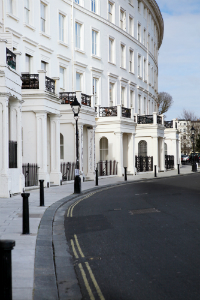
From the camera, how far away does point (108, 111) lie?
107ft

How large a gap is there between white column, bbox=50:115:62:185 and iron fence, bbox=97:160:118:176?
27.3 ft

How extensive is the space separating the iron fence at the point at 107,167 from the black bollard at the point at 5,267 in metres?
26.6

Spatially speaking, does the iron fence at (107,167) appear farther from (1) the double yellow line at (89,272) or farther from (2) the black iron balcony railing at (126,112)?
(1) the double yellow line at (89,272)

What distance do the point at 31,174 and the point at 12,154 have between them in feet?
12.4

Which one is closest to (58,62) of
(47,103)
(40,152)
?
(47,103)

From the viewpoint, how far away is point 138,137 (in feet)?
127

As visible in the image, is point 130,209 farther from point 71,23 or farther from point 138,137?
point 138,137

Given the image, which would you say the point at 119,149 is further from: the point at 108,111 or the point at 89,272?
the point at 89,272

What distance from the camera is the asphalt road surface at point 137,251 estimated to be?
4.83 m

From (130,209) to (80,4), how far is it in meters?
24.3

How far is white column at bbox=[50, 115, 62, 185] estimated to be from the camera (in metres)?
22.2

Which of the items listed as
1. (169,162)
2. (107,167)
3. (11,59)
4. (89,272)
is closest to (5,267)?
(89,272)

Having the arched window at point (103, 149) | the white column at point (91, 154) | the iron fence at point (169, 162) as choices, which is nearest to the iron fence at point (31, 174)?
the white column at point (91, 154)

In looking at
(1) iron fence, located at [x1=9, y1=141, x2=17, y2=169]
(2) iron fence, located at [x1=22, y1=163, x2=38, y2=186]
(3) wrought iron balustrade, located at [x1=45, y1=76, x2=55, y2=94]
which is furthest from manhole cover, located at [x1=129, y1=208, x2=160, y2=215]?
(3) wrought iron balustrade, located at [x1=45, y1=76, x2=55, y2=94]
